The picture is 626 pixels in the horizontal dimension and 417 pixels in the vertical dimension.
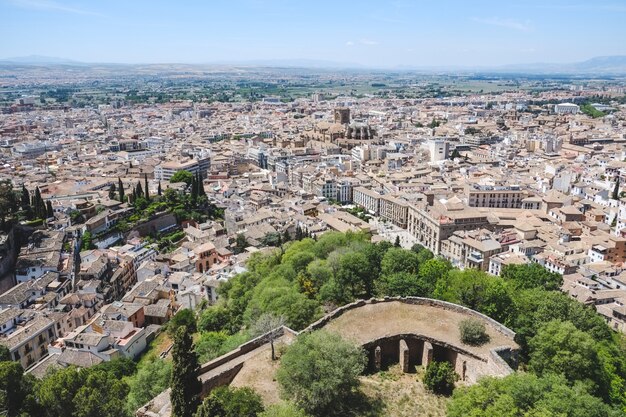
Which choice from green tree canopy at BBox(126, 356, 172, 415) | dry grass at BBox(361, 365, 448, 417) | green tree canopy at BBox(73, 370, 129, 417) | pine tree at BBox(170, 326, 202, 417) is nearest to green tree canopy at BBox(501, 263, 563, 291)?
dry grass at BBox(361, 365, 448, 417)

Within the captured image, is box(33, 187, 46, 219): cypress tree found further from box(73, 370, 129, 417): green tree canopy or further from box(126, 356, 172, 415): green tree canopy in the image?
box(73, 370, 129, 417): green tree canopy

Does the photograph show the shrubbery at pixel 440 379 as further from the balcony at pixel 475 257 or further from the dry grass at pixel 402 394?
the balcony at pixel 475 257

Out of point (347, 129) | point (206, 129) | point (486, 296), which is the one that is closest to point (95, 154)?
point (206, 129)

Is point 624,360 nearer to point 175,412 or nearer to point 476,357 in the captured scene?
Answer: point 476,357

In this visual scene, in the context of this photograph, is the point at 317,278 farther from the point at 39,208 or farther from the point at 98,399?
the point at 39,208

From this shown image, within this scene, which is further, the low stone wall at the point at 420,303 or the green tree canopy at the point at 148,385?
the green tree canopy at the point at 148,385

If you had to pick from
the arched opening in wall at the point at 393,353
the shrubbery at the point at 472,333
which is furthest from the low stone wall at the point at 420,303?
the arched opening in wall at the point at 393,353
